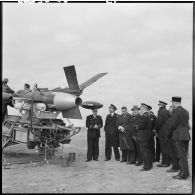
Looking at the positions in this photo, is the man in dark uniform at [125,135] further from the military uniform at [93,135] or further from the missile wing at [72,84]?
the missile wing at [72,84]

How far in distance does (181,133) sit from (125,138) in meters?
2.98

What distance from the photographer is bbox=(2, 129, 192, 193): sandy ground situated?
6.51 meters

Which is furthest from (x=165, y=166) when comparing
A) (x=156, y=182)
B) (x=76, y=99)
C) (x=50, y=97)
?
(x=50, y=97)

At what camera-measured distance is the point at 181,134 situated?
7367 mm

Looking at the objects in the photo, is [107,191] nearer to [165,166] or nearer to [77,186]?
[77,186]

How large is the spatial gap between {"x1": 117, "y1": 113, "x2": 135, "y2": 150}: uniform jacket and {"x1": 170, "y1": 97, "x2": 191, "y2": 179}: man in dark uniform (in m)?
2.57

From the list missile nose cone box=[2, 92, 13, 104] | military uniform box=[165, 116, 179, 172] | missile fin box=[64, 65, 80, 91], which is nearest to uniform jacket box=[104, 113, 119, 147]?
missile fin box=[64, 65, 80, 91]

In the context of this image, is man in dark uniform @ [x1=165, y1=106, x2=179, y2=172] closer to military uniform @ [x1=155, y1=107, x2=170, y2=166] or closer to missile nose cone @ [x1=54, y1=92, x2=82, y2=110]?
military uniform @ [x1=155, y1=107, x2=170, y2=166]

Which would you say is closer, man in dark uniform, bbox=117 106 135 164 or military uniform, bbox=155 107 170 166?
military uniform, bbox=155 107 170 166

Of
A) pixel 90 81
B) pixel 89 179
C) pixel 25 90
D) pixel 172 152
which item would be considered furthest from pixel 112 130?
pixel 89 179

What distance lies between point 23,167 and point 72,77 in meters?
2.85

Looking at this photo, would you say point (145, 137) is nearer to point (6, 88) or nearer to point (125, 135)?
point (125, 135)

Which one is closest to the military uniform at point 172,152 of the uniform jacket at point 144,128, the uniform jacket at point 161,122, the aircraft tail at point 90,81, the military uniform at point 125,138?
the uniform jacket at point 161,122

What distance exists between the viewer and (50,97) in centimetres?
959
